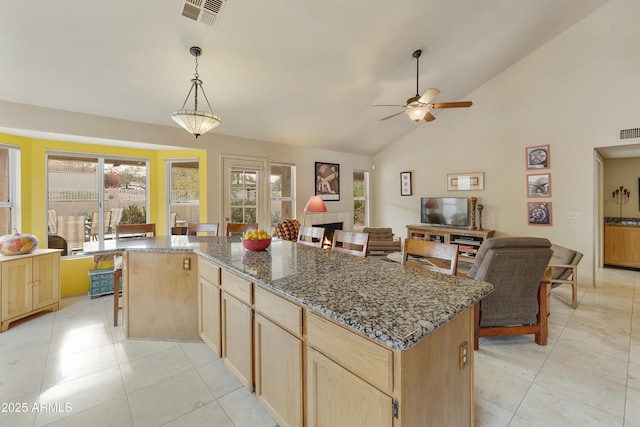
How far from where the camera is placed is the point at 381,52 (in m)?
3.61

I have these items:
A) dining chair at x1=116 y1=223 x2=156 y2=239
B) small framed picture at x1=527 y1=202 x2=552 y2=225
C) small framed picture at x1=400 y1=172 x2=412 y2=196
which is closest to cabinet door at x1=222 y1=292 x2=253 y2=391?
dining chair at x1=116 y1=223 x2=156 y2=239

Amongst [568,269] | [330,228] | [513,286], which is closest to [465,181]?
[568,269]

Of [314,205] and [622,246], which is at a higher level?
[314,205]

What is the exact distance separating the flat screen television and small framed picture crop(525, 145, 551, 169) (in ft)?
3.97

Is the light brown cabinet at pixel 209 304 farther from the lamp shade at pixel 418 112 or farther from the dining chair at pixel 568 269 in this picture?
the dining chair at pixel 568 269

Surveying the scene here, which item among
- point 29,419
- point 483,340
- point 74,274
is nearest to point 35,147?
point 74,274

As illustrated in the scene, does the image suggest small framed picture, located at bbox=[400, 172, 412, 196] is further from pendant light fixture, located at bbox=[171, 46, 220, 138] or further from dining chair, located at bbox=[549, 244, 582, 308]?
pendant light fixture, located at bbox=[171, 46, 220, 138]

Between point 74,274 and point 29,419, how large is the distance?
2.78m

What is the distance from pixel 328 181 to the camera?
20.7 ft

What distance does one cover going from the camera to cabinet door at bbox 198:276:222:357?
6.98 feet

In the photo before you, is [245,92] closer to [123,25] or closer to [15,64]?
[123,25]

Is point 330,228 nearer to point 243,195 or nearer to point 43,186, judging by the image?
point 243,195

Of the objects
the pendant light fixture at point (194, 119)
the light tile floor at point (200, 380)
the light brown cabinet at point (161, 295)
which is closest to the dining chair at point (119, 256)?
the light tile floor at point (200, 380)

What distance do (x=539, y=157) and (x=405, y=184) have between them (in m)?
2.56
